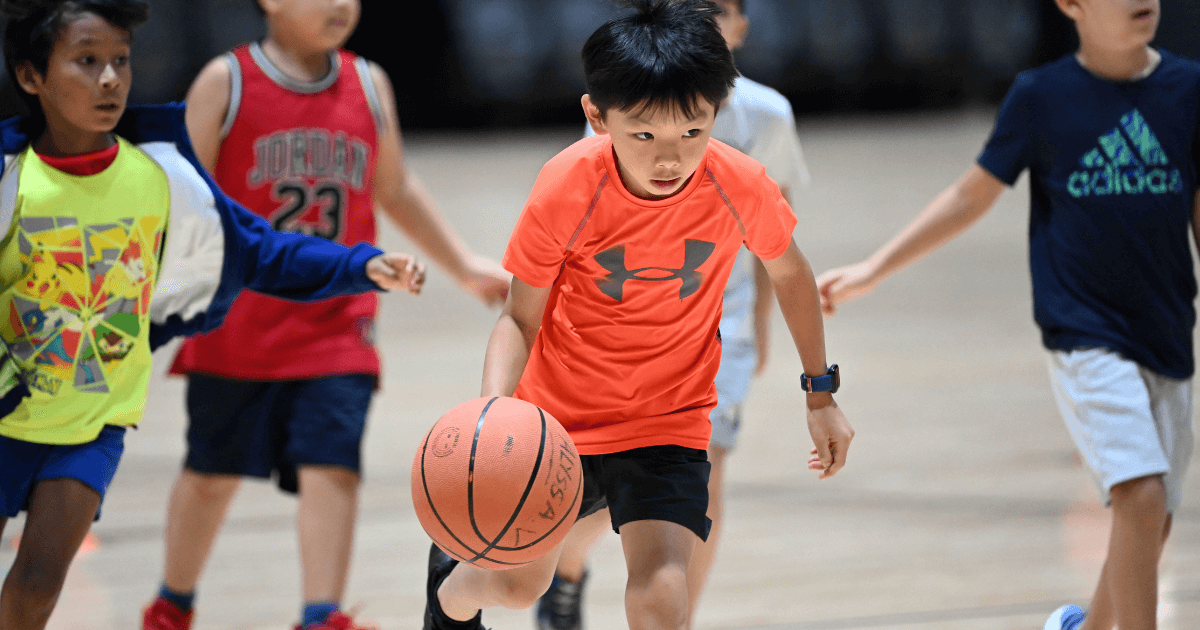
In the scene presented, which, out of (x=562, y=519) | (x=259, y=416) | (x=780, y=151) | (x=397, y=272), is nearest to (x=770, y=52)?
(x=780, y=151)

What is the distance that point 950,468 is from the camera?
5.43m

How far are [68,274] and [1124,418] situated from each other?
2.51 meters

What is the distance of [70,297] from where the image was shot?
9.75 ft

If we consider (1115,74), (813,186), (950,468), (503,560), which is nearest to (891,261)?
(1115,74)

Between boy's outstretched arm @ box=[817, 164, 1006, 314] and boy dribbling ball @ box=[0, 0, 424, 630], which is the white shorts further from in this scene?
boy dribbling ball @ box=[0, 0, 424, 630]

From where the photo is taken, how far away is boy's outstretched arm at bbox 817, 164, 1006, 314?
3.62 metres

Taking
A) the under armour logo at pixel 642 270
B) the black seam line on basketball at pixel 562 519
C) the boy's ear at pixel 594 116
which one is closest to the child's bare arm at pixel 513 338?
the under armour logo at pixel 642 270

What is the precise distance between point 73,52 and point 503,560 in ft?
4.96

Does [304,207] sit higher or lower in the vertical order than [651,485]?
higher

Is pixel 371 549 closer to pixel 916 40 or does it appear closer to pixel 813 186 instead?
pixel 813 186

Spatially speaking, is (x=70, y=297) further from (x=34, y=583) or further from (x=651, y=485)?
(x=651, y=485)

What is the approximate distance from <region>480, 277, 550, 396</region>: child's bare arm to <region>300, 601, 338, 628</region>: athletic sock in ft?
3.95

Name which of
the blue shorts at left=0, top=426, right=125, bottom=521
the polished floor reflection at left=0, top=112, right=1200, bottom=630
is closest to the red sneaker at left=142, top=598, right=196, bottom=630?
the polished floor reflection at left=0, top=112, right=1200, bottom=630

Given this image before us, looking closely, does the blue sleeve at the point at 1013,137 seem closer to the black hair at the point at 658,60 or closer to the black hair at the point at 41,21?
the black hair at the point at 658,60
